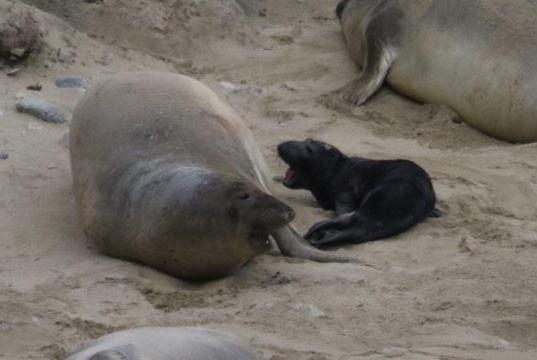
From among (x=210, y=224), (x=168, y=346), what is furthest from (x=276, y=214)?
(x=168, y=346)

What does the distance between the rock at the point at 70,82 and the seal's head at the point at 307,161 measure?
60.3 inches

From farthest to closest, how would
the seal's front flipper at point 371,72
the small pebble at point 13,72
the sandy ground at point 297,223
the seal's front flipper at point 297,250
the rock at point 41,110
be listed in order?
the seal's front flipper at point 371,72
the small pebble at point 13,72
the rock at point 41,110
the seal's front flipper at point 297,250
the sandy ground at point 297,223

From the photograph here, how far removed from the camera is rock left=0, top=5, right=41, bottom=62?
303 inches

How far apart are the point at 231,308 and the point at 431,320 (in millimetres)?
711

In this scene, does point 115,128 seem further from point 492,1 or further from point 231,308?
point 492,1

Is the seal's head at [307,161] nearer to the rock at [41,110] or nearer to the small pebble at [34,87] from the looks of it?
the rock at [41,110]

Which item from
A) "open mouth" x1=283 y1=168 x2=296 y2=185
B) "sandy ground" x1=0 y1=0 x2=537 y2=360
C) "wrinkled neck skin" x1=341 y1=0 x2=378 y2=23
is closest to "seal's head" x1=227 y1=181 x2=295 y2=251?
"sandy ground" x1=0 y1=0 x2=537 y2=360

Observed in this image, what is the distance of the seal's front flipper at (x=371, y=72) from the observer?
8430 millimetres

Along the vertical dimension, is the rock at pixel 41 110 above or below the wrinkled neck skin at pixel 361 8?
above

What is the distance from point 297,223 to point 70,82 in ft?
7.02

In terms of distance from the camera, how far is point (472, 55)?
8234 mm

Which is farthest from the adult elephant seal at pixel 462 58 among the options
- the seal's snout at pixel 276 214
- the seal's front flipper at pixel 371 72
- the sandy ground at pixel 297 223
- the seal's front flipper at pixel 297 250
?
the seal's snout at pixel 276 214

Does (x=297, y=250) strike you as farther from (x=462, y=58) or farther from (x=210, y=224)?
(x=462, y=58)

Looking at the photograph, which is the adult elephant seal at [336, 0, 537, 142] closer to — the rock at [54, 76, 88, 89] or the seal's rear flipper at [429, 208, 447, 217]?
the rock at [54, 76, 88, 89]
